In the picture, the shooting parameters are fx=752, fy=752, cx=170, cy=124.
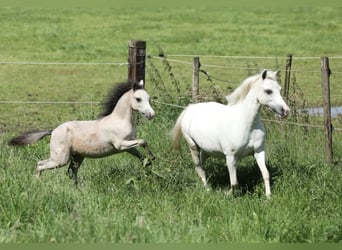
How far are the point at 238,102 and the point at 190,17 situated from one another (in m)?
19.4

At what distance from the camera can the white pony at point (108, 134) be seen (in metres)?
7.67

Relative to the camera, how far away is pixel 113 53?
21406 mm

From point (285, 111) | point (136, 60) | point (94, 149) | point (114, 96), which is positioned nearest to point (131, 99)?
point (114, 96)

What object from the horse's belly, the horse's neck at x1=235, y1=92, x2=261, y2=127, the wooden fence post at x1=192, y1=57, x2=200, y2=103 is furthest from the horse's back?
the wooden fence post at x1=192, y1=57, x2=200, y2=103

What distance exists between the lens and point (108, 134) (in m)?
7.69

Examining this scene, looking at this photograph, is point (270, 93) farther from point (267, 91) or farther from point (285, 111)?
point (285, 111)

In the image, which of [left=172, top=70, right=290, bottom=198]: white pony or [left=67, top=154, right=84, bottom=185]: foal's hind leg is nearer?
[left=172, top=70, right=290, bottom=198]: white pony

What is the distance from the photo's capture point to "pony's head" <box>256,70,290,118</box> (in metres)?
7.38

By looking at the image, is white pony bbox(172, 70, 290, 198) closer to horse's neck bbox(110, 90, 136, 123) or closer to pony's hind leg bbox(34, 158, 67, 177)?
horse's neck bbox(110, 90, 136, 123)

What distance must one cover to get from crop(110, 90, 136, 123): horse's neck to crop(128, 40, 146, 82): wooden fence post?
2113 mm

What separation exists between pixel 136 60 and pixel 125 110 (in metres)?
2.27

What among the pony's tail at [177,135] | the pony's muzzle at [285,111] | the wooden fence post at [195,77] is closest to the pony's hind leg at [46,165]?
the pony's tail at [177,135]

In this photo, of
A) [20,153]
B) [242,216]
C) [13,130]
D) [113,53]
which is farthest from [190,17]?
[242,216]

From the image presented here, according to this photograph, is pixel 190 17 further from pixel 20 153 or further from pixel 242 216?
pixel 242 216
